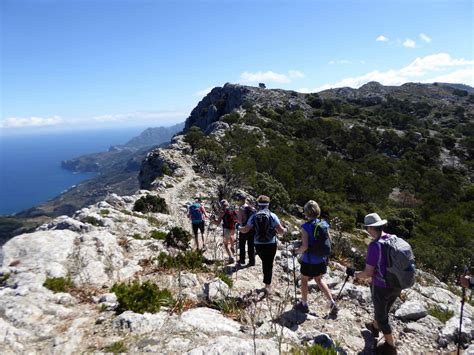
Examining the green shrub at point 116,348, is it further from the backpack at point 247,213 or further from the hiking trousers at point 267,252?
the backpack at point 247,213

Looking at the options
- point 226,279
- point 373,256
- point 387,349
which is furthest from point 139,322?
point 387,349

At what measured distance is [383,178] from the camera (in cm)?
4741

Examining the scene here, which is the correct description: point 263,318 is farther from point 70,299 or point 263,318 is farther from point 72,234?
point 72,234

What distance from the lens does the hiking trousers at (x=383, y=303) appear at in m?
5.37

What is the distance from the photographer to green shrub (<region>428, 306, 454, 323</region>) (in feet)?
24.0

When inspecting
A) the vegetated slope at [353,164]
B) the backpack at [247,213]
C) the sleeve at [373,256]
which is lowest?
the vegetated slope at [353,164]

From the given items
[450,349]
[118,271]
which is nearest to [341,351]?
[450,349]

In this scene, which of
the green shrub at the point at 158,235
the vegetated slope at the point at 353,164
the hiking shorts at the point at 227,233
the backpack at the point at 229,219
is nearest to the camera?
the backpack at the point at 229,219

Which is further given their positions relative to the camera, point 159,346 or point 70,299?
Result: point 70,299

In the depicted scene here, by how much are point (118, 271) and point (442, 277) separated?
59.4 feet

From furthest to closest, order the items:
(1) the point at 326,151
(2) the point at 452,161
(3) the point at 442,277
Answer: (2) the point at 452,161 < (1) the point at 326,151 < (3) the point at 442,277

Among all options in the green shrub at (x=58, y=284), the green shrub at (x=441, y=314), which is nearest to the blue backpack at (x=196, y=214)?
the green shrub at (x=58, y=284)

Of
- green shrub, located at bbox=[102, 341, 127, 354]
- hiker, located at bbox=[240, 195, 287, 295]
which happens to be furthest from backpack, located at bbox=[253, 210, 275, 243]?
green shrub, located at bbox=[102, 341, 127, 354]

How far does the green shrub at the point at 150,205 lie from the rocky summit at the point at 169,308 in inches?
336
